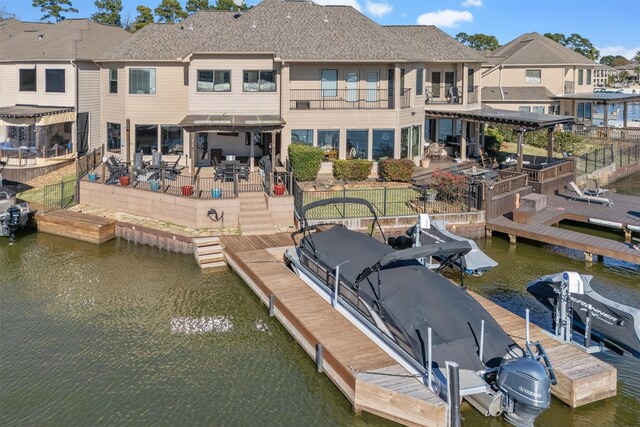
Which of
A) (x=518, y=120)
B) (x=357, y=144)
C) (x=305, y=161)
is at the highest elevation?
(x=518, y=120)

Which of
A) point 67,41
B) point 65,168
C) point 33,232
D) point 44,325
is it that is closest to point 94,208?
point 33,232

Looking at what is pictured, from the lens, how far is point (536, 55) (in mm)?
51344

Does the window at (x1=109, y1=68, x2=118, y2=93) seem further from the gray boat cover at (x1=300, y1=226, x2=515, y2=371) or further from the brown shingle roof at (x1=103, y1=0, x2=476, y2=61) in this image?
the gray boat cover at (x1=300, y1=226, x2=515, y2=371)

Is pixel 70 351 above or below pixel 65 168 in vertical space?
below

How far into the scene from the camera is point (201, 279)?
19906 millimetres

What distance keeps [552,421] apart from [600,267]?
36.2ft

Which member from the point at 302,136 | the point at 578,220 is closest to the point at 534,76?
the point at 578,220

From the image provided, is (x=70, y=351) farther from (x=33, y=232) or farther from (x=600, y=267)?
(x=600, y=267)

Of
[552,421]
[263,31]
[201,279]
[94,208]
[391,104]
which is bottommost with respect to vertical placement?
[552,421]

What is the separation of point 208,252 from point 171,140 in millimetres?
12387

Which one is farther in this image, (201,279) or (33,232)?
(33,232)

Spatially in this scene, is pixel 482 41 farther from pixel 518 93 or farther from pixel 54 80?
pixel 54 80

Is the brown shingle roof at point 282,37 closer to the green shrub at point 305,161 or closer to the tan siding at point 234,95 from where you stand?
the tan siding at point 234,95

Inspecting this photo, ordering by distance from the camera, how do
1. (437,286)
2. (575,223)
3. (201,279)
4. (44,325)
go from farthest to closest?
1. (575,223)
2. (201,279)
3. (44,325)
4. (437,286)
